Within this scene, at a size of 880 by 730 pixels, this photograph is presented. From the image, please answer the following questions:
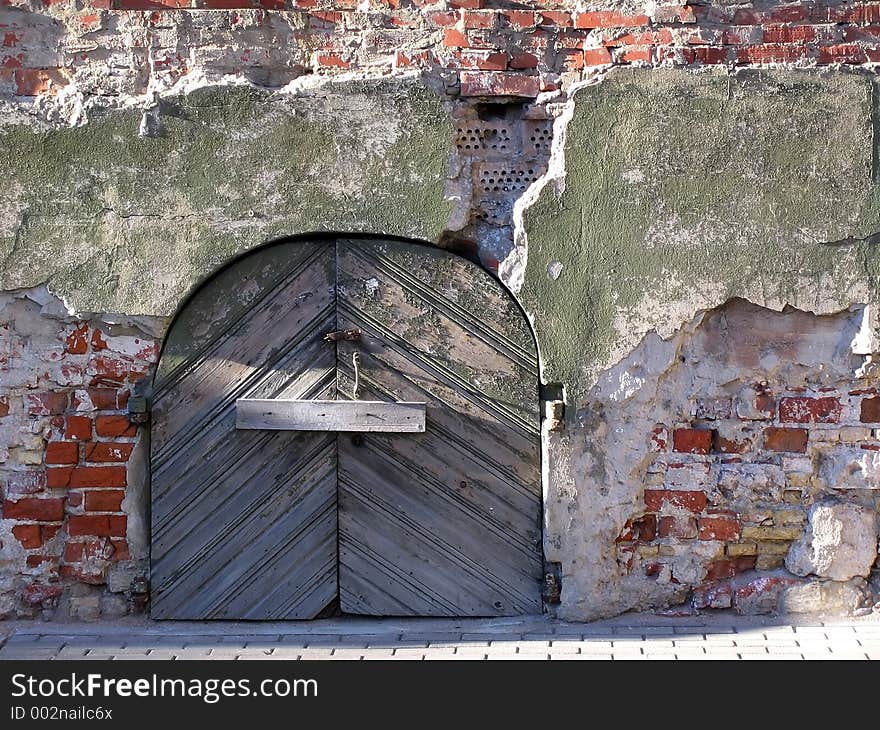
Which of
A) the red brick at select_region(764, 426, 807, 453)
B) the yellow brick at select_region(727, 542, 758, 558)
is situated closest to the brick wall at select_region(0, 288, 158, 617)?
the yellow brick at select_region(727, 542, 758, 558)

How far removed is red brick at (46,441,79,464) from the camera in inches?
189

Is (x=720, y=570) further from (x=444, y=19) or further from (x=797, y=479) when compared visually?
(x=444, y=19)

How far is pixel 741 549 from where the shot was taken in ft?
15.6

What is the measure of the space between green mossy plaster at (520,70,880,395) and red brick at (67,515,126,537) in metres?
2.07

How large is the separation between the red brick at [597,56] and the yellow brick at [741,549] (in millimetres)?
2017

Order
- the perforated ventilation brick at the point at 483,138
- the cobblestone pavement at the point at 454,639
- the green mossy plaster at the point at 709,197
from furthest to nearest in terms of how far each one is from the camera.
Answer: the perforated ventilation brick at the point at 483,138 → the green mossy plaster at the point at 709,197 → the cobblestone pavement at the point at 454,639

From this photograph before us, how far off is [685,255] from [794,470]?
38.7 inches

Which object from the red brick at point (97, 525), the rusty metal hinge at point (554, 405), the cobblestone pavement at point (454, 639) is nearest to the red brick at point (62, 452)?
the red brick at point (97, 525)

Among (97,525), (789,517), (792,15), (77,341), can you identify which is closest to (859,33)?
(792,15)

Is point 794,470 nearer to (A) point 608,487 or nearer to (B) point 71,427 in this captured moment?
(A) point 608,487

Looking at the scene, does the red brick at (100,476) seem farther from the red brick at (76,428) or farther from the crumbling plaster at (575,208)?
the crumbling plaster at (575,208)

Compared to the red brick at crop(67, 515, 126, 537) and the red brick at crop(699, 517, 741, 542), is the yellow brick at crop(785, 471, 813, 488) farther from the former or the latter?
the red brick at crop(67, 515, 126, 537)

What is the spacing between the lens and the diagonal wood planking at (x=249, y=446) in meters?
4.78

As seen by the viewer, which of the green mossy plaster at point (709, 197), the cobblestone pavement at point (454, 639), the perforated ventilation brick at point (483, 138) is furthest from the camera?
the perforated ventilation brick at point (483, 138)
